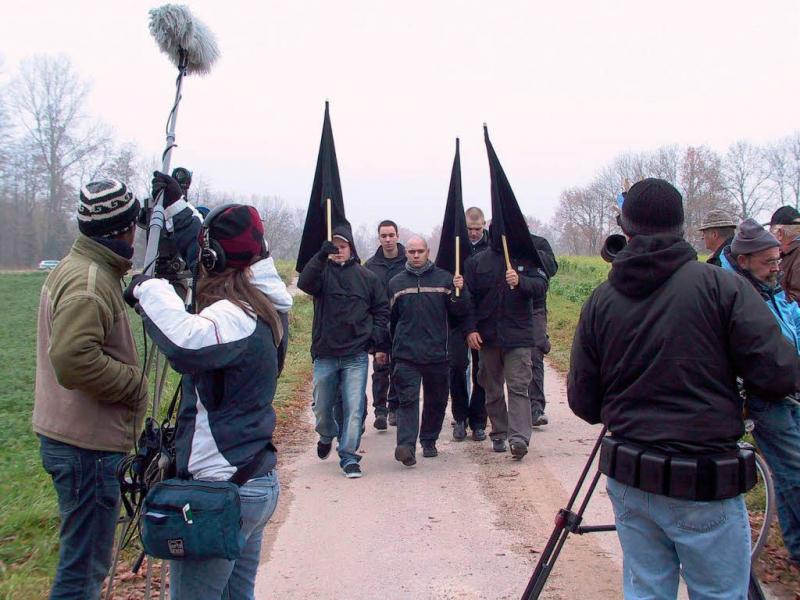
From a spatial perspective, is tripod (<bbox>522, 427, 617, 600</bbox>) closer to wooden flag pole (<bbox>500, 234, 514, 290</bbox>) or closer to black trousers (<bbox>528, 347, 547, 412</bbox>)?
wooden flag pole (<bbox>500, 234, 514, 290</bbox>)

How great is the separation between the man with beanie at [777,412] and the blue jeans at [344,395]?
3657mm

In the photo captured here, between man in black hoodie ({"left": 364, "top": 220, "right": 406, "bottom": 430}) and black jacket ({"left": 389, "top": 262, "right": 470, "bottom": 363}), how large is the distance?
1515 mm

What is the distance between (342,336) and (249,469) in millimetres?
4393

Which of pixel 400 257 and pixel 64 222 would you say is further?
pixel 64 222

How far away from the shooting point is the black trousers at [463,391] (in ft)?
27.2

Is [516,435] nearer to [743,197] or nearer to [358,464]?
[358,464]

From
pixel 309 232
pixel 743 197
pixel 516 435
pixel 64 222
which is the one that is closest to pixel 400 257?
pixel 309 232

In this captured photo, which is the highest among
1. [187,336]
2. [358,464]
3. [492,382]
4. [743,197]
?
[743,197]

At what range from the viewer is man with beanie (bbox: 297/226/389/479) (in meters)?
7.20

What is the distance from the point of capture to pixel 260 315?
2.96 meters

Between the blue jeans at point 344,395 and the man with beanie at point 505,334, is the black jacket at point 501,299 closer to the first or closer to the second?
the man with beanie at point 505,334

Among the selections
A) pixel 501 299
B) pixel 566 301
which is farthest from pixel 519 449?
pixel 566 301

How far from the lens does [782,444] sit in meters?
4.37

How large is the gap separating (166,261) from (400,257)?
625 centimetres
